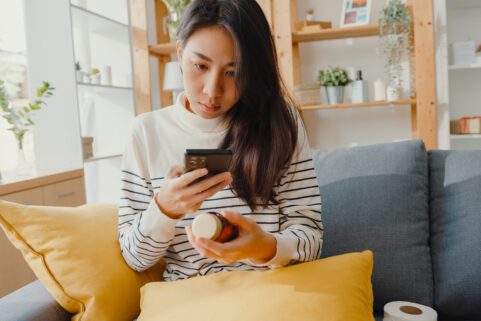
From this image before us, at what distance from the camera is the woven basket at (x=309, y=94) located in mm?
3283

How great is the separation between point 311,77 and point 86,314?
9.50 ft

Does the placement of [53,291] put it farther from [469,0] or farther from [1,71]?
[469,0]

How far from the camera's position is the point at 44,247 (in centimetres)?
104

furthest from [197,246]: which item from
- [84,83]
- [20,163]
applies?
[84,83]

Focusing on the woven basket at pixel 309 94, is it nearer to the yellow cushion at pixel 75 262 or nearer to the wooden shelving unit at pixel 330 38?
the wooden shelving unit at pixel 330 38

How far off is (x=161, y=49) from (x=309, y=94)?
3.84 feet

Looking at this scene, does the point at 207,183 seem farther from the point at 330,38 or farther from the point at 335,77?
the point at 330,38

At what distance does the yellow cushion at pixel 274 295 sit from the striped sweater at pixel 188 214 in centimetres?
8

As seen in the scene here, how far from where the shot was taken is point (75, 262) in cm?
103

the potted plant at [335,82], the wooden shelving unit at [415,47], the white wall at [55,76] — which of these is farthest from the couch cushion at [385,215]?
the potted plant at [335,82]

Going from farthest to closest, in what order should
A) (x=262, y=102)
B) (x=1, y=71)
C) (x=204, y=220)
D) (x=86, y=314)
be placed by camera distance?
(x=1, y=71), (x=262, y=102), (x=86, y=314), (x=204, y=220)

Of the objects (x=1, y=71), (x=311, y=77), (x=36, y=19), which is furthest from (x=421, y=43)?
(x=1, y=71)

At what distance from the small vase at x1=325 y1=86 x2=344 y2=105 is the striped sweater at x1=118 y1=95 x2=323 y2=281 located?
2.13m

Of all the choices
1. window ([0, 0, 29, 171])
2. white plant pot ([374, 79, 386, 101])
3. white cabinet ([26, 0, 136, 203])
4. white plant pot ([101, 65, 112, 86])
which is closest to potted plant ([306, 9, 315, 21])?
white plant pot ([374, 79, 386, 101])
